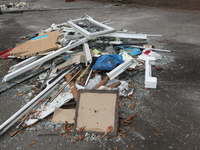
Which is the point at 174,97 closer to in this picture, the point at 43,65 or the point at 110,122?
the point at 110,122

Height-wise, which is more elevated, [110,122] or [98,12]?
[98,12]

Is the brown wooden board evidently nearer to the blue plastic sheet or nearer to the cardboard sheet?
the blue plastic sheet

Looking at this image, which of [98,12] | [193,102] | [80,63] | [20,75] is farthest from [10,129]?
[98,12]

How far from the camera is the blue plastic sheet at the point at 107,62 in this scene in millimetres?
3451

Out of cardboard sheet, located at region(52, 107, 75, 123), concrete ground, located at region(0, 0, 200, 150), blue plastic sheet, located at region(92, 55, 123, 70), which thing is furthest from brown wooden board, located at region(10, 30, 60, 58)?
cardboard sheet, located at region(52, 107, 75, 123)

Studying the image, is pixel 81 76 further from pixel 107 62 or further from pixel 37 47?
pixel 37 47

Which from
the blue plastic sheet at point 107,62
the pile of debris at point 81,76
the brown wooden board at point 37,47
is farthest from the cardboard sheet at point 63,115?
the brown wooden board at point 37,47

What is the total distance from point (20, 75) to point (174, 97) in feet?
11.5

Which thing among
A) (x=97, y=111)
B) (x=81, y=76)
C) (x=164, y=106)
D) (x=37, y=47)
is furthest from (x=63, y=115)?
(x=37, y=47)

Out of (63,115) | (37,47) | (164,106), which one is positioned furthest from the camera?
(37,47)

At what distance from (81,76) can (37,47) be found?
5.36 feet

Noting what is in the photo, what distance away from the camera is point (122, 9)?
348 inches

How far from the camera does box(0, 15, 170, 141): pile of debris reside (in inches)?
98.0

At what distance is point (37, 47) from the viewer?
13.4 feet
